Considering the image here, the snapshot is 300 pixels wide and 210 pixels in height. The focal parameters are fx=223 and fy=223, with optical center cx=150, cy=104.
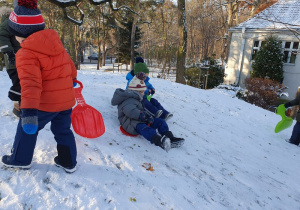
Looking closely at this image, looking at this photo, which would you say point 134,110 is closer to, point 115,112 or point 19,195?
point 115,112

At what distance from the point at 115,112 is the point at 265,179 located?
107 inches

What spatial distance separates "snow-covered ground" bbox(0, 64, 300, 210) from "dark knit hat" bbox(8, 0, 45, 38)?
4.29 ft

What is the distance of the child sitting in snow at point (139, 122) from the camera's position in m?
3.17

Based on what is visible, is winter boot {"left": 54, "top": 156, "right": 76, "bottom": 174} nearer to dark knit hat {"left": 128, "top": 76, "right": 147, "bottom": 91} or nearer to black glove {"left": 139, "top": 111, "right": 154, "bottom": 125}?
black glove {"left": 139, "top": 111, "right": 154, "bottom": 125}

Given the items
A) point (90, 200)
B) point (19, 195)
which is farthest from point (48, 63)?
point (90, 200)

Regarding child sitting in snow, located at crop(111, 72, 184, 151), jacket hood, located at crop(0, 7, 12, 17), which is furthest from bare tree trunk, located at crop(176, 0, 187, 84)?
jacket hood, located at crop(0, 7, 12, 17)

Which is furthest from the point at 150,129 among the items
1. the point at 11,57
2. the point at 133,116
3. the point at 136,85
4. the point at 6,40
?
the point at 6,40

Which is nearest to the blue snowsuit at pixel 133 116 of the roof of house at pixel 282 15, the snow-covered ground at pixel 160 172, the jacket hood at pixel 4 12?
the snow-covered ground at pixel 160 172

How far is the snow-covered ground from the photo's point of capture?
203 centimetres

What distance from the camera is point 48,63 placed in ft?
6.59

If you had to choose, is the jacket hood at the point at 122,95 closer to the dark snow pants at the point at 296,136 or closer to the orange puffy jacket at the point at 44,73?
the orange puffy jacket at the point at 44,73

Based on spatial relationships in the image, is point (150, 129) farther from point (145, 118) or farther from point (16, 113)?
point (16, 113)

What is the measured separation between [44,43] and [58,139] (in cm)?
95

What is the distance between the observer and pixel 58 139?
229cm
